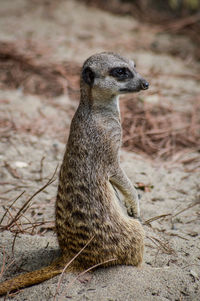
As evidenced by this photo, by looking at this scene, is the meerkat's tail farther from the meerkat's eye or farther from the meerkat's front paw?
the meerkat's eye

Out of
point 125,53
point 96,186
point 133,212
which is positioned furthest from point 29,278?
point 125,53

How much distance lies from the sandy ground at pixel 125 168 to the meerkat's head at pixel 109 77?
2.99ft

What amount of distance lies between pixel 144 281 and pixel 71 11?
6.99 m

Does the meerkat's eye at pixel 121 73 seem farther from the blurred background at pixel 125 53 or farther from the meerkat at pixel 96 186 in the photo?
the blurred background at pixel 125 53

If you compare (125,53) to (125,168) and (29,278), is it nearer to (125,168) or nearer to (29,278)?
(125,168)

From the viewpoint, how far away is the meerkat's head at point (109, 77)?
2283mm

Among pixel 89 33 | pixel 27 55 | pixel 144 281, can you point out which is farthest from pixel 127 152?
pixel 89 33

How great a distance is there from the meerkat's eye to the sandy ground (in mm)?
917

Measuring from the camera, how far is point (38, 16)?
7.65m

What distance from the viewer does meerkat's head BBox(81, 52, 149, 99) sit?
228 cm

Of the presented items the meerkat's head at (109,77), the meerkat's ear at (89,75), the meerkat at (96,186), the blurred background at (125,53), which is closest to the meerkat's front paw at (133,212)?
the meerkat at (96,186)

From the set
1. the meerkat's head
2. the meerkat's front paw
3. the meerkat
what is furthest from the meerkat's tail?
the meerkat's head

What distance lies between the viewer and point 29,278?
197cm

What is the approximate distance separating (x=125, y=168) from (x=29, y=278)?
1.73m
